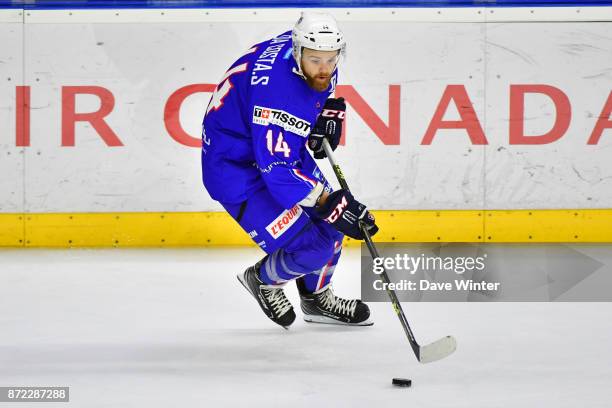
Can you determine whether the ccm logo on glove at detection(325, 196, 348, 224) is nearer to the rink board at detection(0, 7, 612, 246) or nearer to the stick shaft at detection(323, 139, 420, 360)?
the stick shaft at detection(323, 139, 420, 360)

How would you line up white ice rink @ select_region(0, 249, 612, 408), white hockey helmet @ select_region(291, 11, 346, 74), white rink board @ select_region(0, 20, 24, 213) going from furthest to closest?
white rink board @ select_region(0, 20, 24, 213) < white hockey helmet @ select_region(291, 11, 346, 74) < white ice rink @ select_region(0, 249, 612, 408)

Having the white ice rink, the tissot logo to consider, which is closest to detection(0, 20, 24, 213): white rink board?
the white ice rink

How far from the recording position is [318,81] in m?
2.76

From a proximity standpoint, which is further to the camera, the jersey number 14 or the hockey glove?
the hockey glove

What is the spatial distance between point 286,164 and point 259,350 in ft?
1.71

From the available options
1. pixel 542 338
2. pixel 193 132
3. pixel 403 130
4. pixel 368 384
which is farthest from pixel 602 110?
pixel 368 384

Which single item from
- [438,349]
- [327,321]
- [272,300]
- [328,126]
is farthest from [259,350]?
[328,126]

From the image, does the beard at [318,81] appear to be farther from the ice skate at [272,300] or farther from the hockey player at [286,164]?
the ice skate at [272,300]

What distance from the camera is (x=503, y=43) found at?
4.91 m

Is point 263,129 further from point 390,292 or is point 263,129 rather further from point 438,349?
point 438,349

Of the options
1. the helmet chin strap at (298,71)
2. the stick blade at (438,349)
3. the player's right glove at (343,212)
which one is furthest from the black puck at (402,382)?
the helmet chin strap at (298,71)

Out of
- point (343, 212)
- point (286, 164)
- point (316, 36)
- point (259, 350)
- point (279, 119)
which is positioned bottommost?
point (259, 350)

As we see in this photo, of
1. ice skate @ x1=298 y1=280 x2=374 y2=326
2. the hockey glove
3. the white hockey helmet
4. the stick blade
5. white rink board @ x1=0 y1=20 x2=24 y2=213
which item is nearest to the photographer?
the stick blade

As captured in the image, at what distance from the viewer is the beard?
2758 mm
